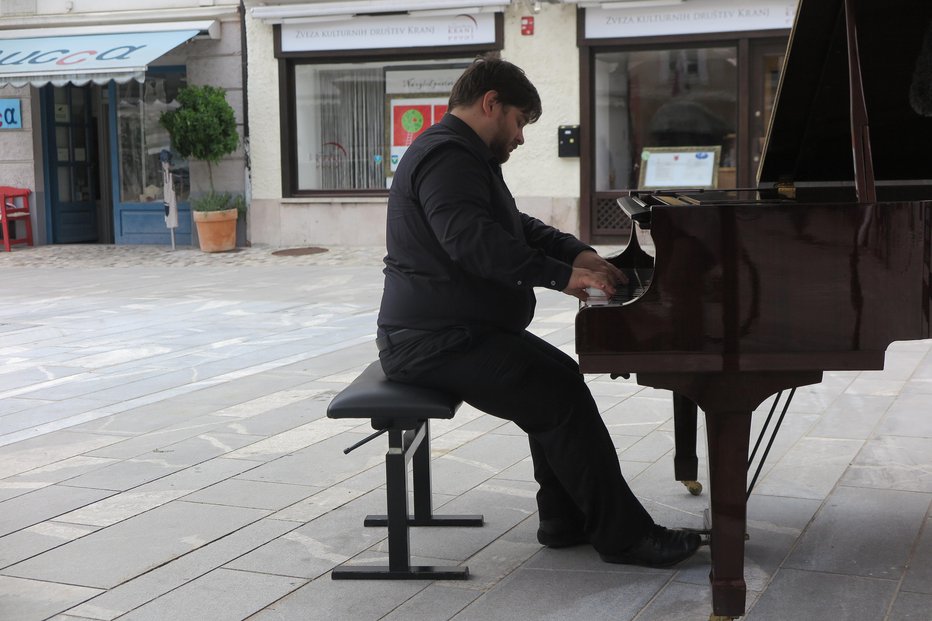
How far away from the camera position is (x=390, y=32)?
1546 cm

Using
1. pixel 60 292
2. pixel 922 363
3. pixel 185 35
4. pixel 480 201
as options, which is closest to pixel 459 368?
pixel 480 201

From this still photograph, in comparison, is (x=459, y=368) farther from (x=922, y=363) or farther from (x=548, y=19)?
(x=548, y=19)

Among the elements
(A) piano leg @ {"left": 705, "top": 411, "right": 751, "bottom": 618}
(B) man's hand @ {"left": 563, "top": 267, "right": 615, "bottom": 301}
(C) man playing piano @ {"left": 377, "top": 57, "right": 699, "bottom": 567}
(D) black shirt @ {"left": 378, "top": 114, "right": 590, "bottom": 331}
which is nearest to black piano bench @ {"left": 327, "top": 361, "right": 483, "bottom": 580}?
(C) man playing piano @ {"left": 377, "top": 57, "right": 699, "bottom": 567}

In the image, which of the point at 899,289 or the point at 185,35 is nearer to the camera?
the point at 899,289

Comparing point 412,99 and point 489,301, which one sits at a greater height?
point 412,99

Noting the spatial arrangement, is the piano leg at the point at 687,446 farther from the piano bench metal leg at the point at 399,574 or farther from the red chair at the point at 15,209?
the red chair at the point at 15,209

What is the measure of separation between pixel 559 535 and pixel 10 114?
15597 mm

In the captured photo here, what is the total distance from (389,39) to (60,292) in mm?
5965

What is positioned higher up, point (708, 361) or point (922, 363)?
point (708, 361)

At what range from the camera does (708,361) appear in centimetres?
306

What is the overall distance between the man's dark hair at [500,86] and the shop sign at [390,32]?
1172cm

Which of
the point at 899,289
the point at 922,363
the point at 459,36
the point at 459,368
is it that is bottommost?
the point at 922,363

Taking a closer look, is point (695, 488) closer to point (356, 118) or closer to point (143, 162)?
point (356, 118)

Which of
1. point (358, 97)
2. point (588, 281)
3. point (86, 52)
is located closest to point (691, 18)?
point (358, 97)
